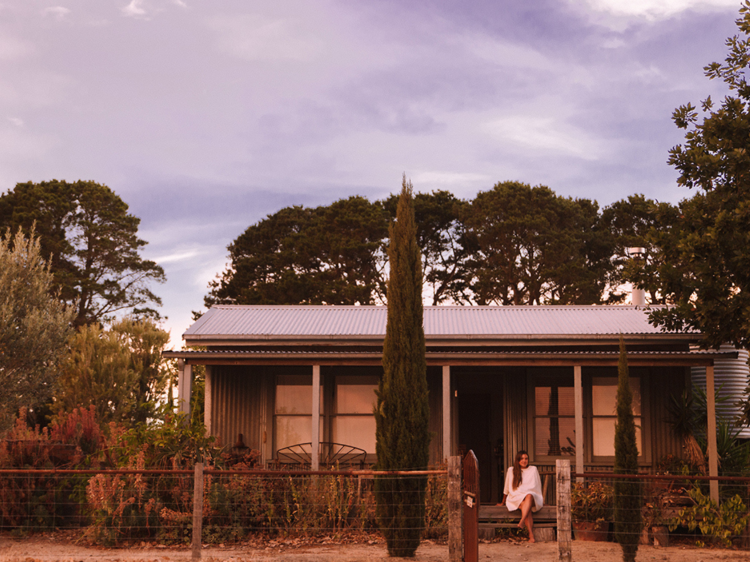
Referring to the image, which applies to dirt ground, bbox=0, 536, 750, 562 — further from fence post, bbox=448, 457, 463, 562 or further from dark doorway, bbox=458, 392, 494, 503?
dark doorway, bbox=458, 392, 494, 503

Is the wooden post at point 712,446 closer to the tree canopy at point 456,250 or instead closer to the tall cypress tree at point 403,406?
the tall cypress tree at point 403,406

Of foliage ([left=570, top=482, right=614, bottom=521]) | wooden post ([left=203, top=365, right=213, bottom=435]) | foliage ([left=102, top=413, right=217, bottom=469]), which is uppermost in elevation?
wooden post ([left=203, top=365, right=213, bottom=435])

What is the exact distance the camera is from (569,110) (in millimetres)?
17812

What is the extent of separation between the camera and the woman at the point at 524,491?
34.8 ft

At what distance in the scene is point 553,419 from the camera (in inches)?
523

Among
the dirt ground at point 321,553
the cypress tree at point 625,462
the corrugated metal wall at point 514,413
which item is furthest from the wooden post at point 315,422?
the cypress tree at point 625,462

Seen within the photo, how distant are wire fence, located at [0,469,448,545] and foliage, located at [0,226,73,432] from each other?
3769mm

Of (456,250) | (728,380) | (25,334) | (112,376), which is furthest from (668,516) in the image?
A: (456,250)

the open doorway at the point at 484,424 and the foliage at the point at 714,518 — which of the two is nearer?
the foliage at the point at 714,518

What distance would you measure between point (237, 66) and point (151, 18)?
2.07m

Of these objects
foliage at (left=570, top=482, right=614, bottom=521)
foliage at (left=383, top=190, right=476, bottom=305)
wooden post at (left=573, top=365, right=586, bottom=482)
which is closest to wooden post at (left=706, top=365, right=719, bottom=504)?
foliage at (left=570, top=482, right=614, bottom=521)

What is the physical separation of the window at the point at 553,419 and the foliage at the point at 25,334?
30.7ft

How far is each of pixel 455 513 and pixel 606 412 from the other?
5714 millimetres

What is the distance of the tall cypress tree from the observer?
29.5 feet
